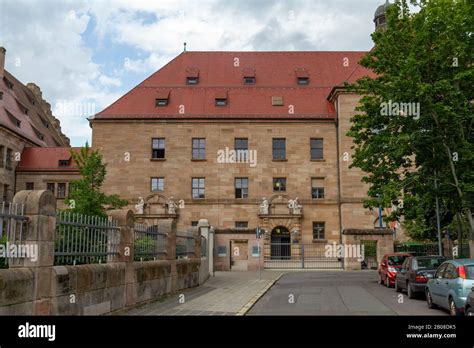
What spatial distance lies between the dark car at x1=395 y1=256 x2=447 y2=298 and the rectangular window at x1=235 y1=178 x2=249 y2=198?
24.5 metres

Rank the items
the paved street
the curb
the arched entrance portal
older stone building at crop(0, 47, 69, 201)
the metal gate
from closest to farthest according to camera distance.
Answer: the curb
the paved street
the metal gate
the arched entrance portal
older stone building at crop(0, 47, 69, 201)

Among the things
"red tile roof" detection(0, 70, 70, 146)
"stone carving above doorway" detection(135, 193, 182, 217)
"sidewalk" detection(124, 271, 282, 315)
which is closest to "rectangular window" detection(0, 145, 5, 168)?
"red tile roof" detection(0, 70, 70, 146)

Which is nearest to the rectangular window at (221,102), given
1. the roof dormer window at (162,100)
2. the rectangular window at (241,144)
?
the rectangular window at (241,144)

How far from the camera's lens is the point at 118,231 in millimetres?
12531

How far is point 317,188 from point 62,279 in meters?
34.7

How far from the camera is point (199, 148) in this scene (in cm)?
4344

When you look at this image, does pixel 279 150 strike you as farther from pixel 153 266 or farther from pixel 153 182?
Answer: pixel 153 266

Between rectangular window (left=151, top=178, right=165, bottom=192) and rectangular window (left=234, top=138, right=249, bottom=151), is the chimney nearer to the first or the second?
rectangular window (left=151, top=178, right=165, bottom=192)

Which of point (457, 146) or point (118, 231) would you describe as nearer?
point (118, 231)

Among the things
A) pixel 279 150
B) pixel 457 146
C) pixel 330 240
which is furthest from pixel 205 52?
pixel 457 146

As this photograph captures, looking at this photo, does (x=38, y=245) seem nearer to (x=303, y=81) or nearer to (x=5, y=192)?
(x=303, y=81)

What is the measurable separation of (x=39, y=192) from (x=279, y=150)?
116 ft

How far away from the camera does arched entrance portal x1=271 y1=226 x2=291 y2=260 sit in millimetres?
40094

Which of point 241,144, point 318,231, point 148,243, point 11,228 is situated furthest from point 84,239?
point 241,144
